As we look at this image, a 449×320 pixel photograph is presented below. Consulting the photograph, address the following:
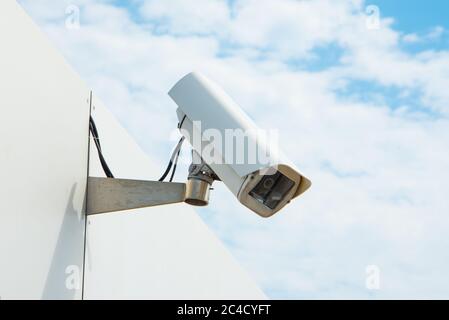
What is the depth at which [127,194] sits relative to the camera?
2125mm

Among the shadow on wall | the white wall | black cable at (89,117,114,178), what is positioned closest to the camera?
the white wall

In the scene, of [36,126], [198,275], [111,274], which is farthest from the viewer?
[198,275]

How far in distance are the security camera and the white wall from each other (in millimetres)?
306

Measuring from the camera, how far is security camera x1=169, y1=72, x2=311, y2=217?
1.83m

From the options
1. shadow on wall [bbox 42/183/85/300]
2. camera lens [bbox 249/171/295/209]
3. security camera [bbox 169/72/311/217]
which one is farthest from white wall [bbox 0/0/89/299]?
camera lens [bbox 249/171/295/209]

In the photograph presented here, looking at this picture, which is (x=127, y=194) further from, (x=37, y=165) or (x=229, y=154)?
(x=229, y=154)

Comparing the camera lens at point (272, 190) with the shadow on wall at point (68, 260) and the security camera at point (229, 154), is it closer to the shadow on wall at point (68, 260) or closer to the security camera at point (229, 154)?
the security camera at point (229, 154)

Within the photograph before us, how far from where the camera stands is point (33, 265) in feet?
6.21

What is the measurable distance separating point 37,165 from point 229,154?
0.46 meters

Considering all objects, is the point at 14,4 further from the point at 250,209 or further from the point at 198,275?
the point at 198,275

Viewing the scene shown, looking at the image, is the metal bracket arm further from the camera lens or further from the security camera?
the camera lens
